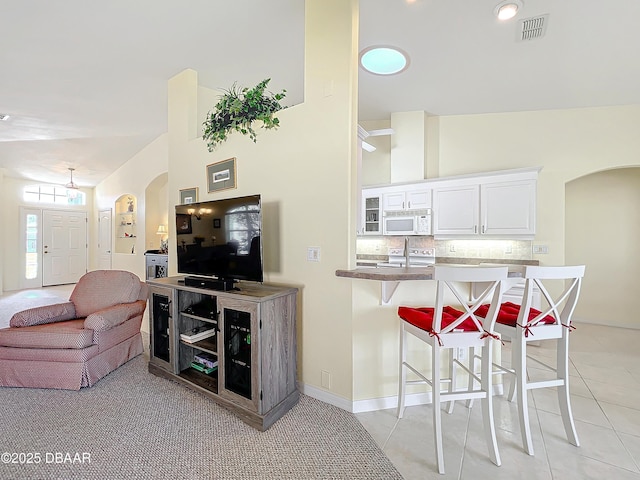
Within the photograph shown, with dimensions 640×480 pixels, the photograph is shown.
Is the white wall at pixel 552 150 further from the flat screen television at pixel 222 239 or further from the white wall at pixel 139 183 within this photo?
the white wall at pixel 139 183

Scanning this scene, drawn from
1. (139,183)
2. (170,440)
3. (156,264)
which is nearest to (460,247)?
(170,440)

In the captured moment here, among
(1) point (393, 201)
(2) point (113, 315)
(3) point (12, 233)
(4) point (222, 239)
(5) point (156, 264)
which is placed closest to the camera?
(4) point (222, 239)

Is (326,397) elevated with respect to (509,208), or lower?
lower

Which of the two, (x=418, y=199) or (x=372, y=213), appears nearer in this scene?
(x=418, y=199)

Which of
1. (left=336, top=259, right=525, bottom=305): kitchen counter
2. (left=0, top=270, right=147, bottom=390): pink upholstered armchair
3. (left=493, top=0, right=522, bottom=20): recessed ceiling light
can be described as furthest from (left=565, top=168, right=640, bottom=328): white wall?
(left=0, top=270, right=147, bottom=390): pink upholstered armchair

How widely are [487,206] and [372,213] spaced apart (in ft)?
5.48

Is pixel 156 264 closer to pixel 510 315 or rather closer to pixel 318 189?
pixel 318 189

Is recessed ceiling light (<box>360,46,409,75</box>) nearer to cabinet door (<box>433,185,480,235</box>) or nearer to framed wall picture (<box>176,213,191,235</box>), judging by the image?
cabinet door (<box>433,185,480,235</box>)

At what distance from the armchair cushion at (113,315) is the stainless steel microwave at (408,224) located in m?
3.45

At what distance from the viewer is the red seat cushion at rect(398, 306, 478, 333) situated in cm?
183

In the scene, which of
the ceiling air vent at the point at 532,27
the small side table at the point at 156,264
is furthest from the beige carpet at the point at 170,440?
the ceiling air vent at the point at 532,27

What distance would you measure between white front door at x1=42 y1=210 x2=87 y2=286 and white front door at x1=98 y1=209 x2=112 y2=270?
2.05ft

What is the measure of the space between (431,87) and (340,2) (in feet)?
6.78

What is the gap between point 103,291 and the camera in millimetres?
3098
